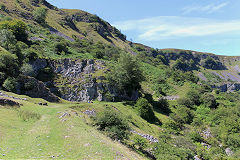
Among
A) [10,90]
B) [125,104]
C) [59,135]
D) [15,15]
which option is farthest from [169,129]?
[15,15]

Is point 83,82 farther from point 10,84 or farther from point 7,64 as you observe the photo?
point 7,64

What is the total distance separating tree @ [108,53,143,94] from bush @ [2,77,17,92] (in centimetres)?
2521

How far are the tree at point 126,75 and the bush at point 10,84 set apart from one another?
25.2 m

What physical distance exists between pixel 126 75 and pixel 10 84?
29.6 meters

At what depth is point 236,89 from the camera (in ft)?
516

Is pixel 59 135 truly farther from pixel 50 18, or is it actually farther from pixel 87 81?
pixel 50 18

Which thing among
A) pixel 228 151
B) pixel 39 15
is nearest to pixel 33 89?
pixel 228 151

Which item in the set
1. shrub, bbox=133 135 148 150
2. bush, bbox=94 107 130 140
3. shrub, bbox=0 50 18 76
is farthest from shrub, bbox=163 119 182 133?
shrub, bbox=0 50 18 76

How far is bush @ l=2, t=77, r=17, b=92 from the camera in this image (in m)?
30.4

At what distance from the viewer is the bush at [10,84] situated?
30.4 meters

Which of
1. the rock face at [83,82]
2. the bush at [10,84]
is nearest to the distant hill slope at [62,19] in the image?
the rock face at [83,82]

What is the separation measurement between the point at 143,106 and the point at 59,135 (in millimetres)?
27811

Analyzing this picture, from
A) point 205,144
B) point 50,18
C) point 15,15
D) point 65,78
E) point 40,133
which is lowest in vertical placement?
point 205,144

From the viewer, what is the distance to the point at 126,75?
46500 millimetres
